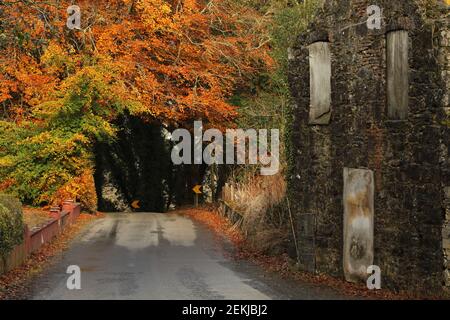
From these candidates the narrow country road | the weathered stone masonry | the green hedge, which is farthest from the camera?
the green hedge

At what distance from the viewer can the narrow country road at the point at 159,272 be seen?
11758mm

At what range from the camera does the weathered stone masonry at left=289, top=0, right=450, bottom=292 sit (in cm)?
1131

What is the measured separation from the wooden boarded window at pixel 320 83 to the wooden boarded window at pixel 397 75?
185 cm

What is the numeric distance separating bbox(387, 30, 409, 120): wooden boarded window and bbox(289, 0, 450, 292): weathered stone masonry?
96 millimetres

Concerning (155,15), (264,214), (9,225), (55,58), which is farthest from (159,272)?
(155,15)

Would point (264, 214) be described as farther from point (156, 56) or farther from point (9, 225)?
point (156, 56)

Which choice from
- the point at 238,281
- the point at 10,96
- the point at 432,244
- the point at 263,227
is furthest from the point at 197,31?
the point at 432,244

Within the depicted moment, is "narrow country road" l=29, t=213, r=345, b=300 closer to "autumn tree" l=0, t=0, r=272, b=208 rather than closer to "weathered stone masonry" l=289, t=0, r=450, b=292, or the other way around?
"weathered stone masonry" l=289, t=0, r=450, b=292

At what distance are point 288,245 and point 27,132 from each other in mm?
13656

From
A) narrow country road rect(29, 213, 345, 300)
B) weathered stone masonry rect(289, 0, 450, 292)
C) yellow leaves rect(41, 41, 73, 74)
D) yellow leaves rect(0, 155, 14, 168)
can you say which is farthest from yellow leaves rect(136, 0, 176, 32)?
weathered stone masonry rect(289, 0, 450, 292)

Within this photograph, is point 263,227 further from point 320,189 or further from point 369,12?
point 369,12

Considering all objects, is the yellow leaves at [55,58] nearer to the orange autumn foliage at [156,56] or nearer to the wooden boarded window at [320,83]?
the orange autumn foliage at [156,56]

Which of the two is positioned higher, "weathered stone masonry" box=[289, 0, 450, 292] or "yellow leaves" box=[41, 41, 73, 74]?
"yellow leaves" box=[41, 41, 73, 74]

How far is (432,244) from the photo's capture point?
1127 centimetres
